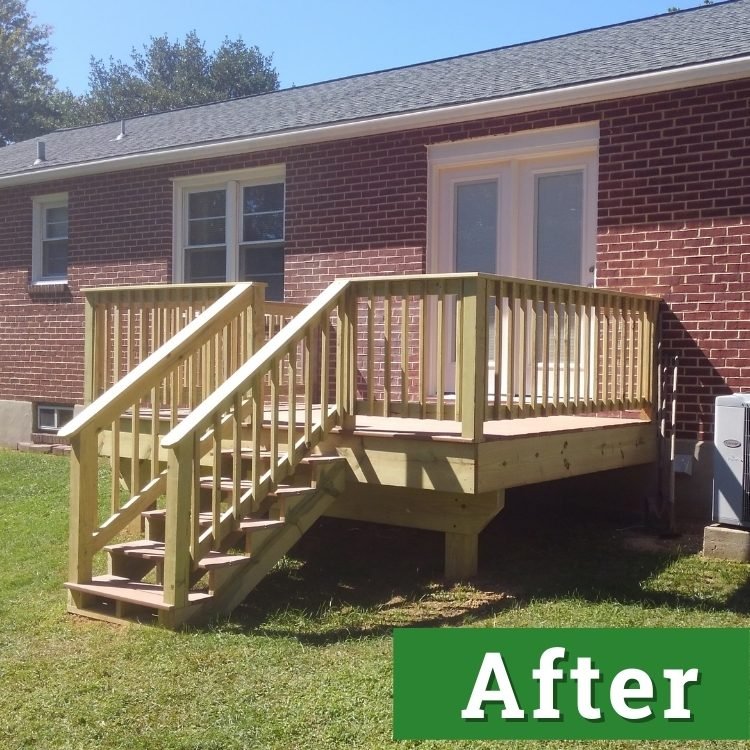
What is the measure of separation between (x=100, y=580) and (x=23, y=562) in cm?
136

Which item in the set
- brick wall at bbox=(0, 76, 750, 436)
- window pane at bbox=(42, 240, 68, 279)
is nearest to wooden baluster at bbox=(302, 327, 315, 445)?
brick wall at bbox=(0, 76, 750, 436)

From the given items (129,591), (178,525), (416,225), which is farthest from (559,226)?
(129,591)

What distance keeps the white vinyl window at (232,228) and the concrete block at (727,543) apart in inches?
214

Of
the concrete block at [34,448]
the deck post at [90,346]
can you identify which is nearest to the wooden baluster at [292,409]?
the deck post at [90,346]

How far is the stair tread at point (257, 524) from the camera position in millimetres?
5707

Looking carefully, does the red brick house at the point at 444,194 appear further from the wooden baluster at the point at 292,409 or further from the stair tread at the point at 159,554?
the stair tread at the point at 159,554

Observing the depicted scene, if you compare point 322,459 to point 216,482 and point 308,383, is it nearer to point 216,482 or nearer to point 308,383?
point 308,383

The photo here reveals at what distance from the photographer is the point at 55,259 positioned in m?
12.9

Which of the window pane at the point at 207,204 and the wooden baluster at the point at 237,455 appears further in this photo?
the window pane at the point at 207,204

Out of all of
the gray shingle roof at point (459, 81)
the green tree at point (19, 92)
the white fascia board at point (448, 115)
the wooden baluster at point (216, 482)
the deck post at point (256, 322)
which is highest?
the green tree at point (19, 92)

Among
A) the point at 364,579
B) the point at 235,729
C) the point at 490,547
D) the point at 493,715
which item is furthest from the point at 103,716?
the point at 490,547

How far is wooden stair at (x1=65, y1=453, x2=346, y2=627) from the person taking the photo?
552 centimetres

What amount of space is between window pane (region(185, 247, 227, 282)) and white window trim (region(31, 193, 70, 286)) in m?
2.20

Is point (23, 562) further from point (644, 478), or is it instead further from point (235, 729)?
point (644, 478)
